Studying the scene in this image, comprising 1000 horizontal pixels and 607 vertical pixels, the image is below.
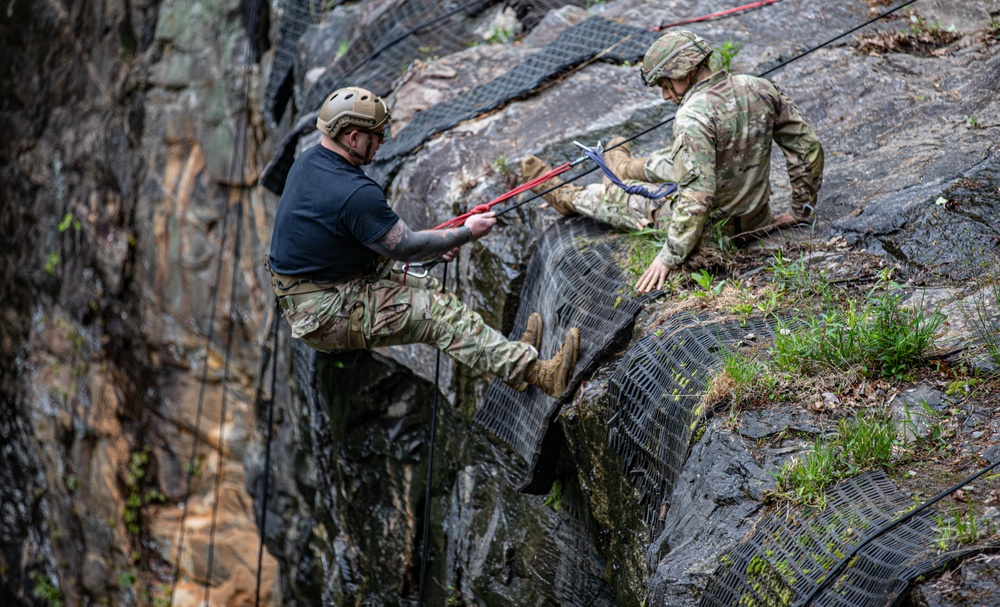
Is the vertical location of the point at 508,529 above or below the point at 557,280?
below

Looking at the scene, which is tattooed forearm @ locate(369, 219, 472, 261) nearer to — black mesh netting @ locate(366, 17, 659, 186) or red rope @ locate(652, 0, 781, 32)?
black mesh netting @ locate(366, 17, 659, 186)

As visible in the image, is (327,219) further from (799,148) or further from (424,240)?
(799,148)

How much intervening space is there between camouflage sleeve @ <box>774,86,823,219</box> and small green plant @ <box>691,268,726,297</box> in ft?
2.56

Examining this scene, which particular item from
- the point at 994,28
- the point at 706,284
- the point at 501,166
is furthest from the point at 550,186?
the point at 994,28

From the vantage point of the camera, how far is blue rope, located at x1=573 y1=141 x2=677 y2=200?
17.4ft

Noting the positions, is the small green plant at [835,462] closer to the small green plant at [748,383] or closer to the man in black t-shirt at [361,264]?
the small green plant at [748,383]

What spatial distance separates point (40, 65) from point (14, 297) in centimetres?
410

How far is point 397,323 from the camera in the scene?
207 inches

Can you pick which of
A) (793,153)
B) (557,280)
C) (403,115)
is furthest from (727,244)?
(403,115)

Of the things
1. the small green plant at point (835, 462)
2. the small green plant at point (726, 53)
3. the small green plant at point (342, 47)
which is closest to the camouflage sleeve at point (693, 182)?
the small green plant at point (835, 462)

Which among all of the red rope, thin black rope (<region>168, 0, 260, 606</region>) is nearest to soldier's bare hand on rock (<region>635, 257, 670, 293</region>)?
the red rope

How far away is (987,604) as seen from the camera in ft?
8.82

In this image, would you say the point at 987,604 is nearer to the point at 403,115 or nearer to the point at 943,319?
the point at 943,319

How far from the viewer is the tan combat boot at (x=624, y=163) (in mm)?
5586
